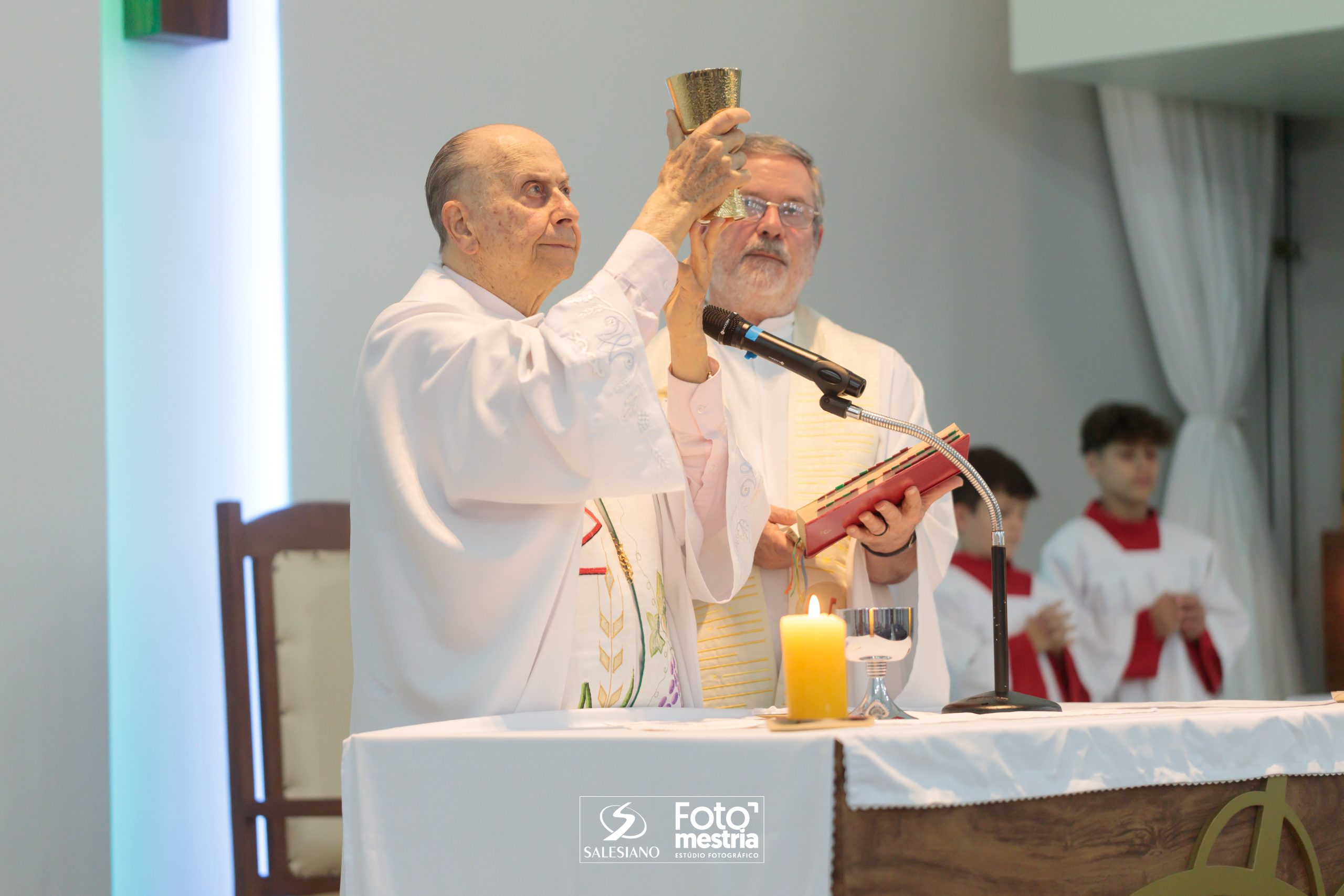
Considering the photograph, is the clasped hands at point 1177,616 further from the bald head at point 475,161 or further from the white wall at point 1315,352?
the bald head at point 475,161

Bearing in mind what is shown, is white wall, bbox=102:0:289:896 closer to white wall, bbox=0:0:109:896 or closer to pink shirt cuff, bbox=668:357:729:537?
white wall, bbox=0:0:109:896

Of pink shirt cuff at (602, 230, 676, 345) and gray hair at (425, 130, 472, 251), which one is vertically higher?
gray hair at (425, 130, 472, 251)

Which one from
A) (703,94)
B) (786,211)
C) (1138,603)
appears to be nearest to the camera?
(703,94)

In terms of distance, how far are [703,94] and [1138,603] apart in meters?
4.17

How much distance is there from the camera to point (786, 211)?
129 inches

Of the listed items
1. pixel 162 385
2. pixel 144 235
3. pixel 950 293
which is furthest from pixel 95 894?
pixel 950 293

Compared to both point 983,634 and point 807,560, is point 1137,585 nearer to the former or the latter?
point 983,634

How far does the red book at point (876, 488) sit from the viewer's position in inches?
102

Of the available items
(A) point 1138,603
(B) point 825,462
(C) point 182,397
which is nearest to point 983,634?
(A) point 1138,603

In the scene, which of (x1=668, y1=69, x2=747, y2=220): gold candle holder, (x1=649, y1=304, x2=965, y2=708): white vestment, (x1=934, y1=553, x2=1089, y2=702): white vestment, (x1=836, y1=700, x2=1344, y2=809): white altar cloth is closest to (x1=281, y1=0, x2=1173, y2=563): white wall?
(x1=934, y1=553, x2=1089, y2=702): white vestment

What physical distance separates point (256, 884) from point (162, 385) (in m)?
1.23

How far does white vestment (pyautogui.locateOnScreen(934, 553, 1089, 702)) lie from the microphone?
9.95ft

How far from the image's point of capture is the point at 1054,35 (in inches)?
241

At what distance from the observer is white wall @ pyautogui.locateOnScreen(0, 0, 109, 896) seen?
3314 millimetres
